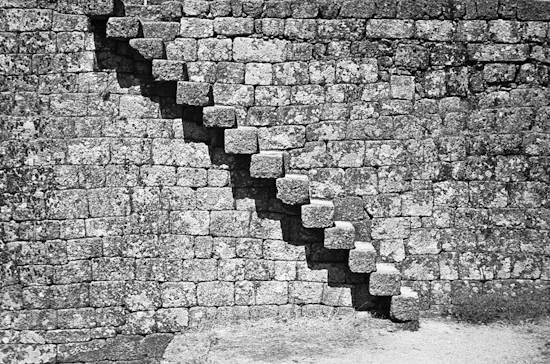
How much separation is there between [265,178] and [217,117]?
38.7 inches

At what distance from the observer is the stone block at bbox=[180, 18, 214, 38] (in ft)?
Answer: 28.7

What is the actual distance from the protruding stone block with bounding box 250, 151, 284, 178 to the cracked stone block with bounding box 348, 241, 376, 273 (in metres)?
1.37

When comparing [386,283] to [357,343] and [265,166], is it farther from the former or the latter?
[265,166]

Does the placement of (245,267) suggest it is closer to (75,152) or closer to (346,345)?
(346,345)

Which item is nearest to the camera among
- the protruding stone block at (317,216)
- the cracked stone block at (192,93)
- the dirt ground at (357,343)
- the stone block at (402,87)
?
the dirt ground at (357,343)

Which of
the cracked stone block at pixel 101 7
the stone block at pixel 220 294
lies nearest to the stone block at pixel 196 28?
the cracked stone block at pixel 101 7

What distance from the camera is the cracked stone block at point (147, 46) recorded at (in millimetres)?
8562

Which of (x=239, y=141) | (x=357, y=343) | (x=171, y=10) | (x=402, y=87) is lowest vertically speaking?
(x=357, y=343)

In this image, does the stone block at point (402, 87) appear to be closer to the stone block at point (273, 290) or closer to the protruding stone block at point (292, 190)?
the protruding stone block at point (292, 190)

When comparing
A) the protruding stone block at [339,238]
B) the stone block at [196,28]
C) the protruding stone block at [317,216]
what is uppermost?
the stone block at [196,28]

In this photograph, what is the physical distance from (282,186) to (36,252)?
3.25 m

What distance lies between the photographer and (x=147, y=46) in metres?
8.57

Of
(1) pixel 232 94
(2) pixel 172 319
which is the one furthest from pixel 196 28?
(2) pixel 172 319

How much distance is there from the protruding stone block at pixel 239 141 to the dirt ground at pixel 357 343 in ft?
7.23
